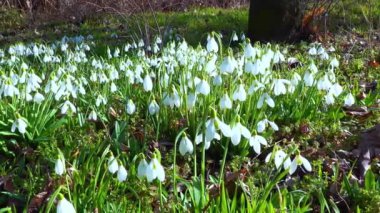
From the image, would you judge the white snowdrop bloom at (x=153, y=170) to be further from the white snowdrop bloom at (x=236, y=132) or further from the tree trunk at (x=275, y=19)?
the tree trunk at (x=275, y=19)

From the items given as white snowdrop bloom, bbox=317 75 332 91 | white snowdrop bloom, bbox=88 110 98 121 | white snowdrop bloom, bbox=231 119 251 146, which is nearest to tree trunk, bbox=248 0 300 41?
white snowdrop bloom, bbox=317 75 332 91

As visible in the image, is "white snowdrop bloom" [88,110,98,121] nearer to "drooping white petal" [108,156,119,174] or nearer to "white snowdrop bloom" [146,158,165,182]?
"drooping white petal" [108,156,119,174]

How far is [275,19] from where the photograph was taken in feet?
20.3

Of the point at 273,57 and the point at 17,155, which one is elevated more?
the point at 273,57

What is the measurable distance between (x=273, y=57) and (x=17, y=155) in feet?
5.27

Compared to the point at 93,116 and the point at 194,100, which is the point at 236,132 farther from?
the point at 93,116

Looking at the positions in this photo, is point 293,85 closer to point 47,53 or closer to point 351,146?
point 351,146

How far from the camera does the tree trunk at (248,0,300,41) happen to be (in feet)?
20.0

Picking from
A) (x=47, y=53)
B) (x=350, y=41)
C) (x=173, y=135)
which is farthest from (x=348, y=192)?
(x=350, y=41)

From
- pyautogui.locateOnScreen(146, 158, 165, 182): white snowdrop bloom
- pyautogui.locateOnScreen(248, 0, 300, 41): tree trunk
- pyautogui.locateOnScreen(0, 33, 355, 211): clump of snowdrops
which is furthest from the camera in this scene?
pyautogui.locateOnScreen(248, 0, 300, 41): tree trunk

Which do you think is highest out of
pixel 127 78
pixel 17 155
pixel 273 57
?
pixel 273 57

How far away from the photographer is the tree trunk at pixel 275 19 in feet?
20.0

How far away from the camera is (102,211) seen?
7.15 feet

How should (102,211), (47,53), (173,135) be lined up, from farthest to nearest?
(47,53), (173,135), (102,211)
